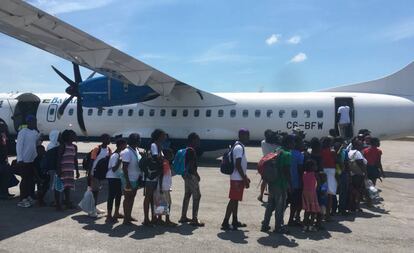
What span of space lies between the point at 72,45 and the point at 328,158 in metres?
7.99

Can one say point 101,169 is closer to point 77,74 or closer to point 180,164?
point 180,164

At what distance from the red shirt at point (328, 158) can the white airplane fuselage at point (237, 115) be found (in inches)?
316

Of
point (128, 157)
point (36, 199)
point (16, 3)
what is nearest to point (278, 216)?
point (128, 157)

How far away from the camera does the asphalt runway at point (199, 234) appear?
19.6ft

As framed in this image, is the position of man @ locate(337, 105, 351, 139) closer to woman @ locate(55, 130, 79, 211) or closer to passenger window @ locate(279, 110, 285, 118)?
passenger window @ locate(279, 110, 285, 118)

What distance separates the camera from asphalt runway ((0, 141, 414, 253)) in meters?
5.96

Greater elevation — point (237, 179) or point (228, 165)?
point (228, 165)

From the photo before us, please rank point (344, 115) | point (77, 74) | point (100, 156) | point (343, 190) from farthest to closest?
point (77, 74) < point (344, 115) < point (343, 190) < point (100, 156)

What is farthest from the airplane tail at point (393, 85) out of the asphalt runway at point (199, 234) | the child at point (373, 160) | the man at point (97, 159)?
the man at point (97, 159)

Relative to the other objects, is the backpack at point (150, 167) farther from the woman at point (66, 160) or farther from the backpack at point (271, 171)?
the woman at point (66, 160)

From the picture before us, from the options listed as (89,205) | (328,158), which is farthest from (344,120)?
(89,205)

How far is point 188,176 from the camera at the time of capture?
23.7 feet

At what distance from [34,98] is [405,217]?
17537mm

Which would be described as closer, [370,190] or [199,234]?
[199,234]
